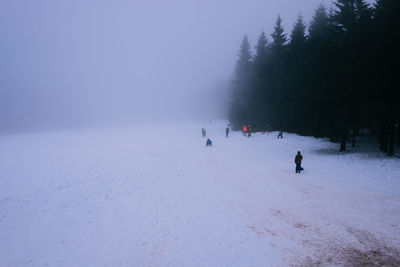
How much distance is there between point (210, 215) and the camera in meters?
9.61

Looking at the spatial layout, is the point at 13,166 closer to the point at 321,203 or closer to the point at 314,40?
the point at 321,203

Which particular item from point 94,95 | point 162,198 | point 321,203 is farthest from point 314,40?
point 94,95

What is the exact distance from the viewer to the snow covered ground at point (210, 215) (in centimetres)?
696

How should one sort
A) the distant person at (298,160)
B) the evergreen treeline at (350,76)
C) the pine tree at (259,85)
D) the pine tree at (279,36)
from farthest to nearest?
the pine tree at (259,85) → the pine tree at (279,36) → the evergreen treeline at (350,76) → the distant person at (298,160)

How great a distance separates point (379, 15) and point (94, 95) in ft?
603

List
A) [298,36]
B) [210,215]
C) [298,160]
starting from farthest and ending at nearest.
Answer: [298,36]
[298,160]
[210,215]

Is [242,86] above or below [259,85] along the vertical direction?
above

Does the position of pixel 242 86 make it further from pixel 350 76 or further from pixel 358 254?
pixel 358 254

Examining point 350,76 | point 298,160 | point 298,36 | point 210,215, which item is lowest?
point 210,215

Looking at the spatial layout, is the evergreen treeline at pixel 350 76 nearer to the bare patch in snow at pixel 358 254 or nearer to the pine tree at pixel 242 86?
the pine tree at pixel 242 86

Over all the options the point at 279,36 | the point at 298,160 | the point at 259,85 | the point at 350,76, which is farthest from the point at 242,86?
the point at 298,160

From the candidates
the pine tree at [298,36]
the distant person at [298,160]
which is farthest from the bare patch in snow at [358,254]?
the pine tree at [298,36]

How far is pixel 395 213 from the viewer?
351 inches

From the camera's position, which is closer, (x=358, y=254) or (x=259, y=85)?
(x=358, y=254)
